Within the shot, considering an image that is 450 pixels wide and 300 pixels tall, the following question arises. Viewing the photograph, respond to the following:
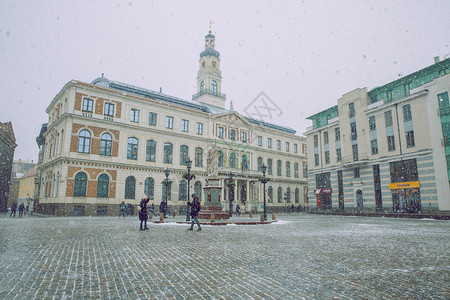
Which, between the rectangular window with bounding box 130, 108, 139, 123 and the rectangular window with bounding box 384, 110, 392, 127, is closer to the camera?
the rectangular window with bounding box 384, 110, 392, 127

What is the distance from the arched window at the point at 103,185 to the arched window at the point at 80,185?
1570 mm

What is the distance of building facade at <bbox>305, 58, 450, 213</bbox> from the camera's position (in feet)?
93.1

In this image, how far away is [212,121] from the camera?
4684cm

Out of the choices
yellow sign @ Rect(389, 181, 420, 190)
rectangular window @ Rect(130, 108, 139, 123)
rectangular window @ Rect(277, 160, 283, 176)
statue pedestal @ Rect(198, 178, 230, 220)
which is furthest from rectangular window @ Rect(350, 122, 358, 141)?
rectangular window @ Rect(130, 108, 139, 123)

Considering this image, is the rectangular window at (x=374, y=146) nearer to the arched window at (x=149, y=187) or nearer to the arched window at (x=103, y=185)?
the arched window at (x=149, y=187)

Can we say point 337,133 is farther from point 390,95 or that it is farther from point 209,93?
point 209,93

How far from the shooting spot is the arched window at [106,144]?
118ft

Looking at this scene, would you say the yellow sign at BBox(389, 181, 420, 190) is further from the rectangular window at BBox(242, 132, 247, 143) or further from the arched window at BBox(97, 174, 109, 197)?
the arched window at BBox(97, 174, 109, 197)

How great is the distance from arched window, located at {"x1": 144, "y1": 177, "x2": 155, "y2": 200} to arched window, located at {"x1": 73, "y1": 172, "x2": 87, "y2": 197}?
757cm

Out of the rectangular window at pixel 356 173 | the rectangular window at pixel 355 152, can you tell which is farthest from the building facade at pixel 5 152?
the rectangular window at pixel 356 173

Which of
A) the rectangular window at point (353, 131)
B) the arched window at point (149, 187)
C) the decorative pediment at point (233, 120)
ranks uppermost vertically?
the decorative pediment at point (233, 120)

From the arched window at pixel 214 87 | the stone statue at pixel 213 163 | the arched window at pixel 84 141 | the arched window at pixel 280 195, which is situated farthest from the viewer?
the arched window at pixel 214 87

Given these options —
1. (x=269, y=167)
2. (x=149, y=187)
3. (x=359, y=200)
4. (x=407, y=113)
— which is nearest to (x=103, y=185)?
(x=149, y=187)

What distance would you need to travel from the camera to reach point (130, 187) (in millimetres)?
37344
